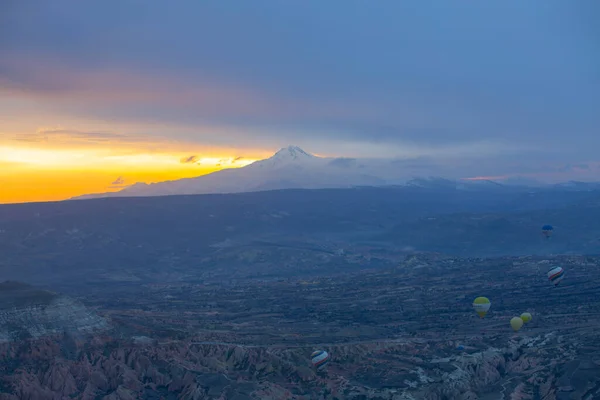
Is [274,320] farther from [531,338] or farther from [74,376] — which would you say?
[74,376]

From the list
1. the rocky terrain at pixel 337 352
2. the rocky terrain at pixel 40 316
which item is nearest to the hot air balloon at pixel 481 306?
the rocky terrain at pixel 337 352

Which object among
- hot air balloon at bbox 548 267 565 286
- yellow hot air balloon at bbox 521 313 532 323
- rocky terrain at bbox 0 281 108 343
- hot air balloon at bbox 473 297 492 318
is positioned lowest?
yellow hot air balloon at bbox 521 313 532 323

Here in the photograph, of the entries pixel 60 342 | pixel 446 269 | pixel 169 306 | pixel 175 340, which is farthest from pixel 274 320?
pixel 446 269

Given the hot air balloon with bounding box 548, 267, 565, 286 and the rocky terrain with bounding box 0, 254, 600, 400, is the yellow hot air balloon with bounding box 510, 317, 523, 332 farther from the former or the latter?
the hot air balloon with bounding box 548, 267, 565, 286

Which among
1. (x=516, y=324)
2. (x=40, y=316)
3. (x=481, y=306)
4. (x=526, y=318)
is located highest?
(x=40, y=316)

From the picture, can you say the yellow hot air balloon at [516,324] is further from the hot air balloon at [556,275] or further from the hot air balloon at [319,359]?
the hot air balloon at [556,275]

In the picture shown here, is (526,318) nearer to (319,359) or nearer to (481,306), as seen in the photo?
(481,306)

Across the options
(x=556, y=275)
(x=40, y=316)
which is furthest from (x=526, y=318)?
(x=40, y=316)

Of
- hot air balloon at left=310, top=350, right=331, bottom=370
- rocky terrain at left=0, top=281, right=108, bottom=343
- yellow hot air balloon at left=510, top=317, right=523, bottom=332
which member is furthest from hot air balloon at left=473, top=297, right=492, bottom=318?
rocky terrain at left=0, top=281, right=108, bottom=343
